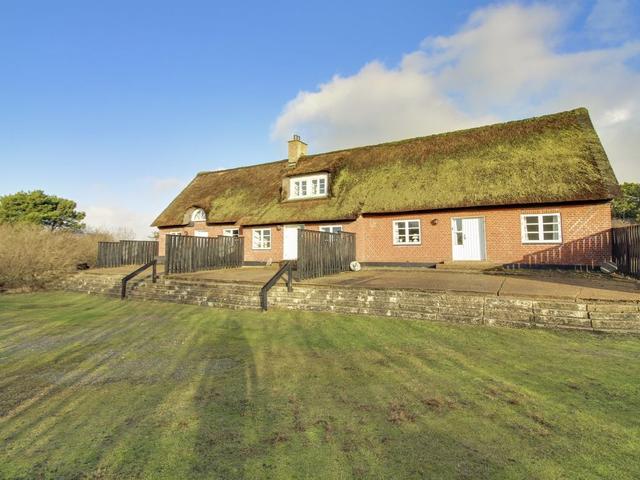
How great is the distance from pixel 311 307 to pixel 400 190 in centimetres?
998

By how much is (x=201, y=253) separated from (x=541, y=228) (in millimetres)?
15450

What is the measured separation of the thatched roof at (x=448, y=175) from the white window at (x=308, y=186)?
0.46m

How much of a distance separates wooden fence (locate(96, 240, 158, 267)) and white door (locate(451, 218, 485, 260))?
18478mm

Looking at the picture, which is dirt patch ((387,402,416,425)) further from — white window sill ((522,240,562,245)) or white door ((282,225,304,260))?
white door ((282,225,304,260))

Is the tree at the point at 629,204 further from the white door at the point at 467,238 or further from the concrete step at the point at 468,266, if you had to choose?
the concrete step at the point at 468,266

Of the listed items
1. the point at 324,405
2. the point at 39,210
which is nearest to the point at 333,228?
the point at 324,405

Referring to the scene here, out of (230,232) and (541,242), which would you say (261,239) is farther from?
(541,242)

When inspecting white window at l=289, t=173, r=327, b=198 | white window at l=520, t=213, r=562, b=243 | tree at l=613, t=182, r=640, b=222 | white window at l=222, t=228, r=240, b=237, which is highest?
tree at l=613, t=182, r=640, b=222

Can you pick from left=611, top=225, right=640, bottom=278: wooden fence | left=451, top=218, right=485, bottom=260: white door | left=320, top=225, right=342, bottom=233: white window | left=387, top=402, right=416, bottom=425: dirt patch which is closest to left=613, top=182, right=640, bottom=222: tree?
left=611, top=225, right=640, bottom=278: wooden fence

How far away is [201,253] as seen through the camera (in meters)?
16.5

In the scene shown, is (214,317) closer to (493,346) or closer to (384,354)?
(384,354)

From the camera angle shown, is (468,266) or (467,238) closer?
(468,266)

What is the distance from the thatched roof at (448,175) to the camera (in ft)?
47.4

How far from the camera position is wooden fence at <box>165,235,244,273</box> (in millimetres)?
14537
